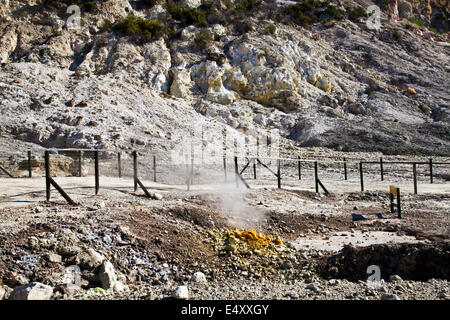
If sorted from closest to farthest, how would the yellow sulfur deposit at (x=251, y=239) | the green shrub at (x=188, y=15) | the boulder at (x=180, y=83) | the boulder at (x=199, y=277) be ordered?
the boulder at (x=199, y=277) < the yellow sulfur deposit at (x=251, y=239) < the boulder at (x=180, y=83) < the green shrub at (x=188, y=15)

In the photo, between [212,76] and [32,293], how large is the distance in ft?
76.5

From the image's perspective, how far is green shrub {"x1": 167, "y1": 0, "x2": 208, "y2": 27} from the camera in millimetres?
31172

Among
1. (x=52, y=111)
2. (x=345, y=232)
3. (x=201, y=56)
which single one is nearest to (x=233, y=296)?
(x=345, y=232)

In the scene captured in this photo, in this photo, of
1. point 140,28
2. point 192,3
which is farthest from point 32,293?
point 192,3

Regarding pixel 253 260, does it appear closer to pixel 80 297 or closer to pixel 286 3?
pixel 80 297

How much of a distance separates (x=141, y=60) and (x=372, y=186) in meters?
18.4

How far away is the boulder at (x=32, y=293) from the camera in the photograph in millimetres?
3896

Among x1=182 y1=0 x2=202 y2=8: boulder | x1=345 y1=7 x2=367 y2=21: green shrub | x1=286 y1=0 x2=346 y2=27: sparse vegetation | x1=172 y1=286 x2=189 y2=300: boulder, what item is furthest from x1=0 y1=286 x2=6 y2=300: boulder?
x1=345 y1=7 x2=367 y2=21: green shrub

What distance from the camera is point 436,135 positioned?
23844mm

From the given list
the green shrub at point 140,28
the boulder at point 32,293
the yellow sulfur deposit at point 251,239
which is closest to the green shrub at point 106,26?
the green shrub at point 140,28

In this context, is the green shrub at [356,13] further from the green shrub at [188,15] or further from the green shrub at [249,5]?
the green shrub at [188,15]

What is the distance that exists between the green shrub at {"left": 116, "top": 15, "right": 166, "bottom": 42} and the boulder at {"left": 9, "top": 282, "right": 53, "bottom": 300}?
26.1 m

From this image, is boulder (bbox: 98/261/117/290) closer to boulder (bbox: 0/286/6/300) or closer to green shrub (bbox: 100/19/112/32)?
boulder (bbox: 0/286/6/300)

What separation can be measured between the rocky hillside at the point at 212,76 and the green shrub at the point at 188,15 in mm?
122
